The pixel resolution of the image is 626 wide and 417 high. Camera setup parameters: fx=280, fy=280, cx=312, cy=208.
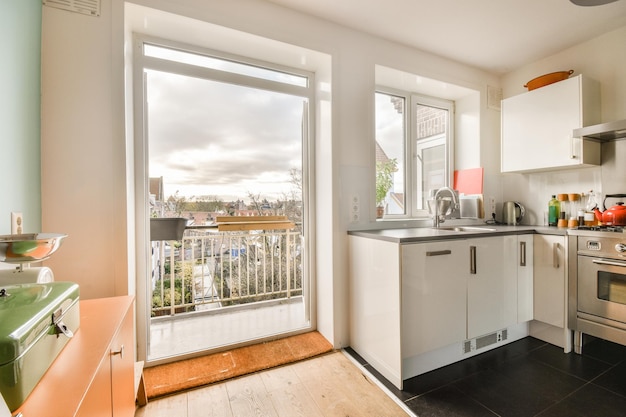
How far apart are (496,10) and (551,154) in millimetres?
1262

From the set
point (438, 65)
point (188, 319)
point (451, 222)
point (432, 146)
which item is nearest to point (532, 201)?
point (451, 222)

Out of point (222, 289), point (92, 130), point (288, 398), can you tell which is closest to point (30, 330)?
point (92, 130)

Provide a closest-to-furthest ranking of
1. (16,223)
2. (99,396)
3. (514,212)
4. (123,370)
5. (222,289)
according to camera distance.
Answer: (99,396), (123,370), (16,223), (514,212), (222,289)

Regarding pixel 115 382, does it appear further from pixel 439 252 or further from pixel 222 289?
pixel 222 289

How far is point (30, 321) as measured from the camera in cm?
64

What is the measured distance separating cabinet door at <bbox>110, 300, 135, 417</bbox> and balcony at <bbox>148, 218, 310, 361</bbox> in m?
0.80

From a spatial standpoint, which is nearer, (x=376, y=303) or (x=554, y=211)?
(x=376, y=303)

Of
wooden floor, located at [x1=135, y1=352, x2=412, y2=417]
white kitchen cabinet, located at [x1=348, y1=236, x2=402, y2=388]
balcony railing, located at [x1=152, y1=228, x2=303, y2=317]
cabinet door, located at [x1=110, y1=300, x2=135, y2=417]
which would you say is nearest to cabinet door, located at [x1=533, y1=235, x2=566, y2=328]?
white kitchen cabinet, located at [x1=348, y1=236, x2=402, y2=388]

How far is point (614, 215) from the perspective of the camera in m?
2.08

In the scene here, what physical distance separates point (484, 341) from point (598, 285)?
864 millimetres

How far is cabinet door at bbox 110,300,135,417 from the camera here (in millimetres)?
954

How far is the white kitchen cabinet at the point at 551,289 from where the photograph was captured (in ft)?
6.97

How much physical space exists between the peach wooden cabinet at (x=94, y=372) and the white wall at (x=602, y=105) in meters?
3.23

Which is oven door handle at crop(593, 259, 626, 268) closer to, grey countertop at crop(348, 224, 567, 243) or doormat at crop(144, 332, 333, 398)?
grey countertop at crop(348, 224, 567, 243)
